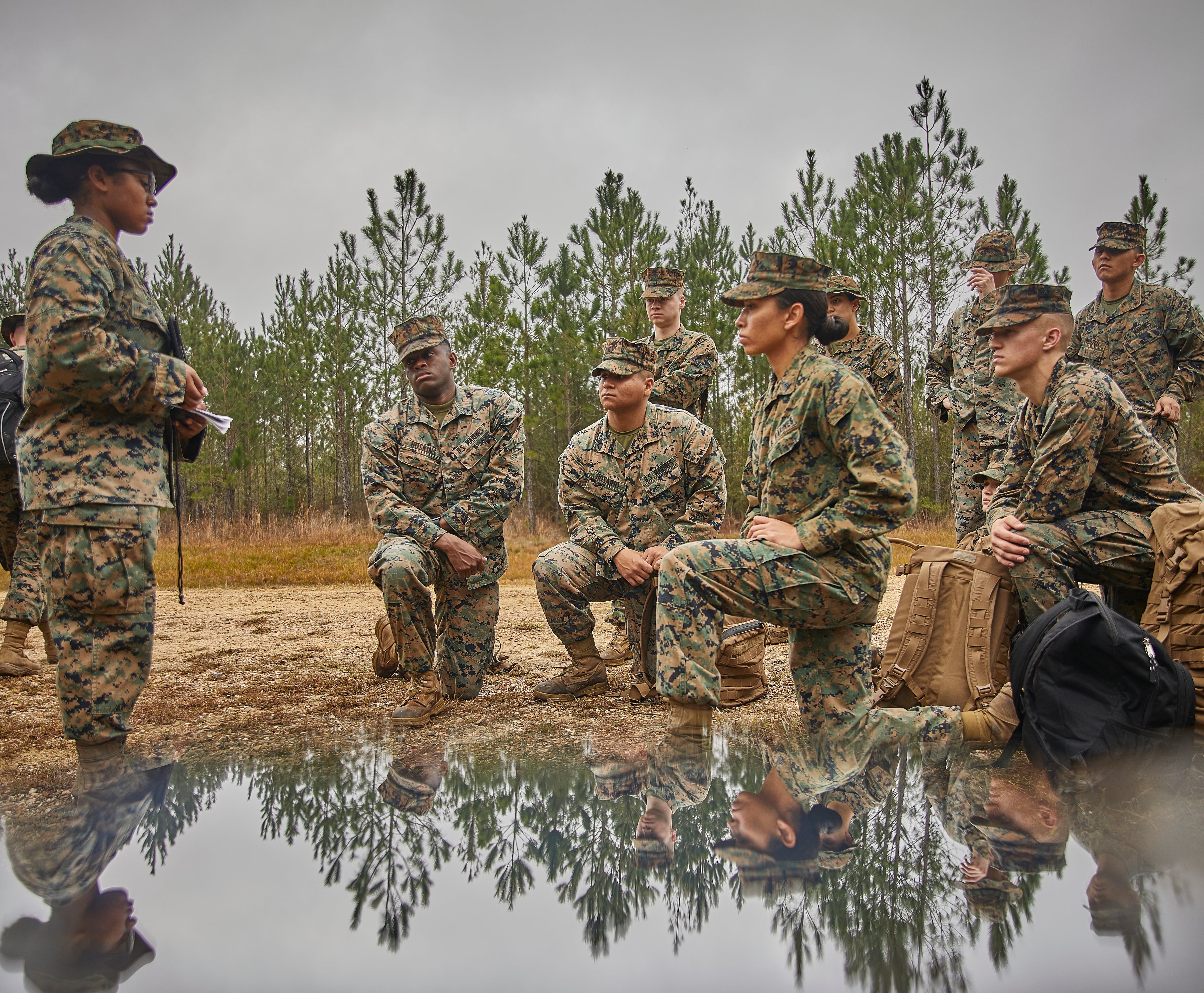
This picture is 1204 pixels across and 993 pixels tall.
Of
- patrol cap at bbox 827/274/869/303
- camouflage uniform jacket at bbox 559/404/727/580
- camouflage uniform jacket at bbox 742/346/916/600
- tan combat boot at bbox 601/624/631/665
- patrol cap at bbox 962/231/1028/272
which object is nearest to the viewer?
camouflage uniform jacket at bbox 742/346/916/600

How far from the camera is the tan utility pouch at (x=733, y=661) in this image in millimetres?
3754

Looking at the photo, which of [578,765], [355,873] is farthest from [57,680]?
[578,765]

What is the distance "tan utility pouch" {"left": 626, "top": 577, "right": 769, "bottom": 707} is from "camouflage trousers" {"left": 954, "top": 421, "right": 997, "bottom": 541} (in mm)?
1972

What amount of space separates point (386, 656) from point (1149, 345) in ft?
16.4

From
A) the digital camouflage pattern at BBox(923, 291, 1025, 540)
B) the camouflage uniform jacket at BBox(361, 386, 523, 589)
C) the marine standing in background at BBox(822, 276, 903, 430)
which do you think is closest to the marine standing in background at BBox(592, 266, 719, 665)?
the marine standing in background at BBox(822, 276, 903, 430)

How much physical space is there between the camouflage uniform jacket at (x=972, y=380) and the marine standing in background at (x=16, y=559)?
5.57 metres

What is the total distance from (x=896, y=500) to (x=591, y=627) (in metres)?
1.99

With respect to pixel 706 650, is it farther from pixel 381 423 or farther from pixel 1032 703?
pixel 381 423

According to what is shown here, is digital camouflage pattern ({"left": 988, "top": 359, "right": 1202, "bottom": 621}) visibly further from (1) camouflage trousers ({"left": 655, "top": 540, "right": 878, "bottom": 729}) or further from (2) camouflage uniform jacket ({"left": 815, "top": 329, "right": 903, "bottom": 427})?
(2) camouflage uniform jacket ({"left": 815, "top": 329, "right": 903, "bottom": 427})

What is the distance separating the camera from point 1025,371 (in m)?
3.34

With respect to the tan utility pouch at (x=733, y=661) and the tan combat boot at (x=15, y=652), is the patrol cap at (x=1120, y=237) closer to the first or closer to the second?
the tan utility pouch at (x=733, y=661)

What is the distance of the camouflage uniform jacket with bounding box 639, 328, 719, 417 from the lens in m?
5.39

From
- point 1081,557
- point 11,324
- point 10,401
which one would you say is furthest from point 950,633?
point 11,324

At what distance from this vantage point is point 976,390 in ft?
17.1
